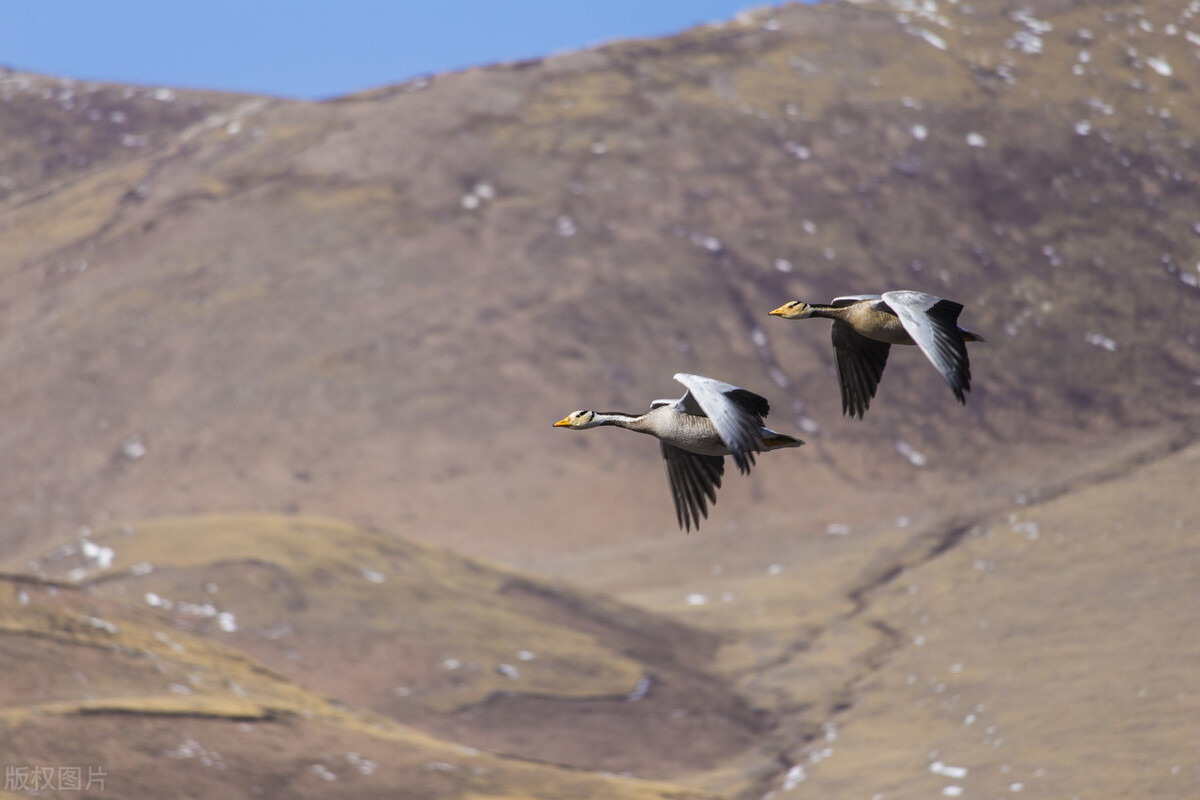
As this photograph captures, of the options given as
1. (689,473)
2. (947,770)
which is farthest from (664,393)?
(689,473)

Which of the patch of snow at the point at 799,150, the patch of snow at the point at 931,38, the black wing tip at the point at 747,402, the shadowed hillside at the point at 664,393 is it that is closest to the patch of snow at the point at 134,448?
the shadowed hillside at the point at 664,393

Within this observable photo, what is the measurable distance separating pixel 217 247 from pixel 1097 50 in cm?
2496

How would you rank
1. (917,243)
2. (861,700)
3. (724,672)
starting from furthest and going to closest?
(917,243) < (724,672) < (861,700)

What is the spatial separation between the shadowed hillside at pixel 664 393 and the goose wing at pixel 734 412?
936 cm

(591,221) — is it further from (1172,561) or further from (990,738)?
(990,738)

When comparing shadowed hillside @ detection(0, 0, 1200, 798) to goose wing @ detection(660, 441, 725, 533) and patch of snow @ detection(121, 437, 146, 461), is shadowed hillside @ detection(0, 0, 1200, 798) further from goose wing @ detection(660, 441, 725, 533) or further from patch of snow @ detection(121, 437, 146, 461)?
goose wing @ detection(660, 441, 725, 533)

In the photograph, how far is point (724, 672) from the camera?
2233 cm

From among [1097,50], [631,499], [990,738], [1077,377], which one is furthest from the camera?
[1097,50]

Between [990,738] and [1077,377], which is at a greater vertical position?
[990,738]

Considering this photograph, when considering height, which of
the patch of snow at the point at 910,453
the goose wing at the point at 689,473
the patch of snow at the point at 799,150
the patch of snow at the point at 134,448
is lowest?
the patch of snow at the point at 910,453

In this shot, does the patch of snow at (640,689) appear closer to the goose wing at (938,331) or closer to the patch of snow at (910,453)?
the patch of snow at (910,453)

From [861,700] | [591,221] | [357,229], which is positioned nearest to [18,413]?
[357,229]

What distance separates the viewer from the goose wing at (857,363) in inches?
358

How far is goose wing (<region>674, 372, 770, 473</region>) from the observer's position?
279 inches
